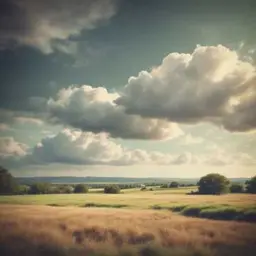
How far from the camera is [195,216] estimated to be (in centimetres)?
624

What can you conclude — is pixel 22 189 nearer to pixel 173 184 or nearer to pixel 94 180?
pixel 94 180

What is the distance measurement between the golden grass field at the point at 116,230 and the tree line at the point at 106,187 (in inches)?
4.7

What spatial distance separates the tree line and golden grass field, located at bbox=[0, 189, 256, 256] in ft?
0.39

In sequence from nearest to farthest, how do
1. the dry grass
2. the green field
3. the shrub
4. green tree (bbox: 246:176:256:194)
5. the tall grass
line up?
the dry grass, the tall grass, the green field, green tree (bbox: 246:176:256:194), the shrub

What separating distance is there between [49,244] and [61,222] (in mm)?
410

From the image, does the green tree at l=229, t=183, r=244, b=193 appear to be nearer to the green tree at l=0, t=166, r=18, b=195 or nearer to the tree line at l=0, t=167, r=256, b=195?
the tree line at l=0, t=167, r=256, b=195

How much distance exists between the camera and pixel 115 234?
5.98 meters

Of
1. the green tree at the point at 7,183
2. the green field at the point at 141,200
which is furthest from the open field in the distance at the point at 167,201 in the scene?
the green tree at the point at 7,183

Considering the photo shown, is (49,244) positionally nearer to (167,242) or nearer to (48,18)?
(167,242)

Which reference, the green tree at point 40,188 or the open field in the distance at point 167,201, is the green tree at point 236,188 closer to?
the open field in the distance at point 167,201

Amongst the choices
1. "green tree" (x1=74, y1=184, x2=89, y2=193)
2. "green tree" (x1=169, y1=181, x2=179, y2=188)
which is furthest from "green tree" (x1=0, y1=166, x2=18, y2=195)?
"green tree" (x1=169, y1=181, x2=179, y2=188)

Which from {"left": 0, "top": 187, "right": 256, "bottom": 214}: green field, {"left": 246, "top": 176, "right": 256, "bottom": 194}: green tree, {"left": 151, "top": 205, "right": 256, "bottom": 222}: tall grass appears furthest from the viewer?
{"left": 246, "top": 176, "right": 256, "bottom": 194}: green tree

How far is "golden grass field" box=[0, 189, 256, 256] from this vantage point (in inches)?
230

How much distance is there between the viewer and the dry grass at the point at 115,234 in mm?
5840
